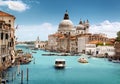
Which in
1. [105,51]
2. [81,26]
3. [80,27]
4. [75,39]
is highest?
[81,26]

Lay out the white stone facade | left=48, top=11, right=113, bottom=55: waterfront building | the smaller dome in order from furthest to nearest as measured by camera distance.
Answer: the smaller dome → left=48, top=11, right=113, bottom=55: waterfront building → the white stone facade

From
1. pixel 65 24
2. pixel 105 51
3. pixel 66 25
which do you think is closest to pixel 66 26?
pixel 66 25

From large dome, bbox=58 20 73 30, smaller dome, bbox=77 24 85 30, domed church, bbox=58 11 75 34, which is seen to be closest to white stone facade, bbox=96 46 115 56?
smaller dome, bbox=77 24 85 30

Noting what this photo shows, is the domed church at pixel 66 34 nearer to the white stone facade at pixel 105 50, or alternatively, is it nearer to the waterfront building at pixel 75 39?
the waterfront building at pixel 75 39

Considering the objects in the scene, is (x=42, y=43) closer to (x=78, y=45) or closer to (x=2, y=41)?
(x=78, y=45)

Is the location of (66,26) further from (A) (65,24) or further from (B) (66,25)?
(A) (65,24)

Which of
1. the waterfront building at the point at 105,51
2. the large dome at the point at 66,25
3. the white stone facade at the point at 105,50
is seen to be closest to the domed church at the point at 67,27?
the large dome at the point at 66,25

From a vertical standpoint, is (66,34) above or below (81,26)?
below

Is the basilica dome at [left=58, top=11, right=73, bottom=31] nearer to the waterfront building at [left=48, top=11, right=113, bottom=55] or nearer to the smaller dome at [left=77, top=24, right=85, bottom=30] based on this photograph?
the waterfront building at [left=48, top=11, right=113, bottom=55]

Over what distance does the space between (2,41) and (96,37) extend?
4546 cm

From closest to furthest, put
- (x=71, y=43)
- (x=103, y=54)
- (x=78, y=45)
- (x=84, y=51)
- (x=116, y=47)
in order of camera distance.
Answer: (x=116, y=47) → (x=103, y=54) → (x=84, y=51) → (x=78, y=45) → (x=71, y=43)

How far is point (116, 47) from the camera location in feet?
165

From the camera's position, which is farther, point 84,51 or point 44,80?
point 84,51

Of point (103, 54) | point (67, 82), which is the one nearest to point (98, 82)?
point (67, 82)
